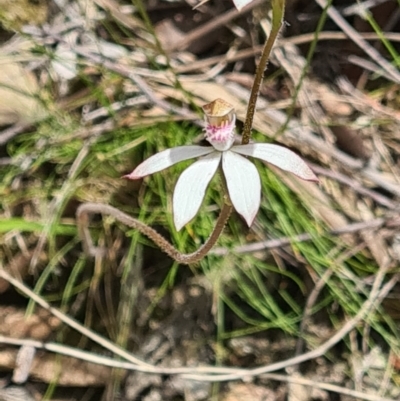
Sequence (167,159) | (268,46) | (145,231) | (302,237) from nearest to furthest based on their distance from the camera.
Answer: (268,46)
(167,159)
(145,231)
(302,237)

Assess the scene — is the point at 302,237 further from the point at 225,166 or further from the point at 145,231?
the point at 225,166

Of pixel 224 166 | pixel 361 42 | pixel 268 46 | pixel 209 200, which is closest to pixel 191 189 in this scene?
pixel 224 166

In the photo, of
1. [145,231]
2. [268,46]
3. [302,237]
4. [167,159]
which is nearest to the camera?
[268,46]

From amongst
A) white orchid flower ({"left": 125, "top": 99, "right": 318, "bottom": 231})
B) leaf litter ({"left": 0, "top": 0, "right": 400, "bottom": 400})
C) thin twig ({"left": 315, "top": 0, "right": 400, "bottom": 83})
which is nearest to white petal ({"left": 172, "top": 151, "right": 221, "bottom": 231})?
white orchid flower ({"left": 125, "top": 99, "right": 318, "bottom": 231})

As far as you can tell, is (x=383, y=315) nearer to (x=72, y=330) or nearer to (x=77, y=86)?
(x=72, y=330)

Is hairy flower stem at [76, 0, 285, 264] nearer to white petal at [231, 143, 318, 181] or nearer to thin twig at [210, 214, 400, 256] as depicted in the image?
white petal at [231, 143, 318, 181]

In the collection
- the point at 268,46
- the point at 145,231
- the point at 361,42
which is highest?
the point at 361,42

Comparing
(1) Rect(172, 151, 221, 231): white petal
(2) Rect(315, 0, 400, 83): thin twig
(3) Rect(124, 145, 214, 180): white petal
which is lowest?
(1) Rect(172, 151, 221, 231): white petal
